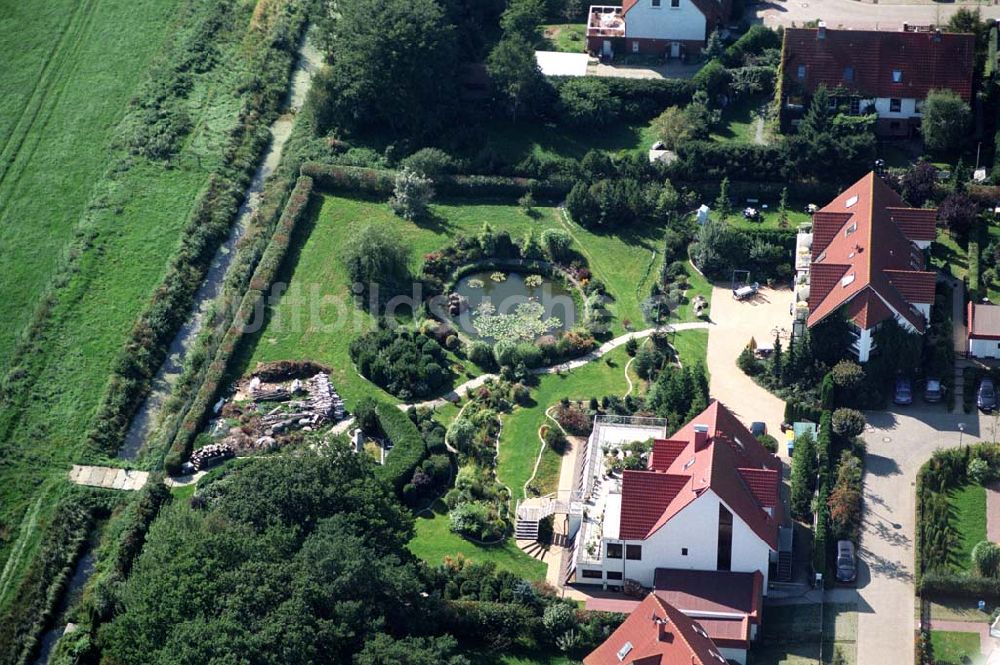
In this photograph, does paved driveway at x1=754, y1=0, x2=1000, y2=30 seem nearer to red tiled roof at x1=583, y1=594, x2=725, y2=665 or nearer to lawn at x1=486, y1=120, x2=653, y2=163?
lawn at x1=486, y1=120, x2=653, y2=163

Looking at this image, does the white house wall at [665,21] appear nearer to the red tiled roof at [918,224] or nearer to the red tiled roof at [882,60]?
the red tiled roof at [882,60]

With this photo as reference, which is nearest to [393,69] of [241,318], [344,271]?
[344,271]

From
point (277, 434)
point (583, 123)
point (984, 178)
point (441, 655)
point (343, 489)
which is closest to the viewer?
point (441, 655)

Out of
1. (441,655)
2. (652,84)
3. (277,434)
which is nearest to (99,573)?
(277,434)

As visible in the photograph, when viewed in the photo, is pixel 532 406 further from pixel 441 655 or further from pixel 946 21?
pixel 946 21

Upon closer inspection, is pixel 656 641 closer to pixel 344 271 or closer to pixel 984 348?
pixel 984 348

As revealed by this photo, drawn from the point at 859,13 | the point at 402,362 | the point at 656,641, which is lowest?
the point at 656,641
